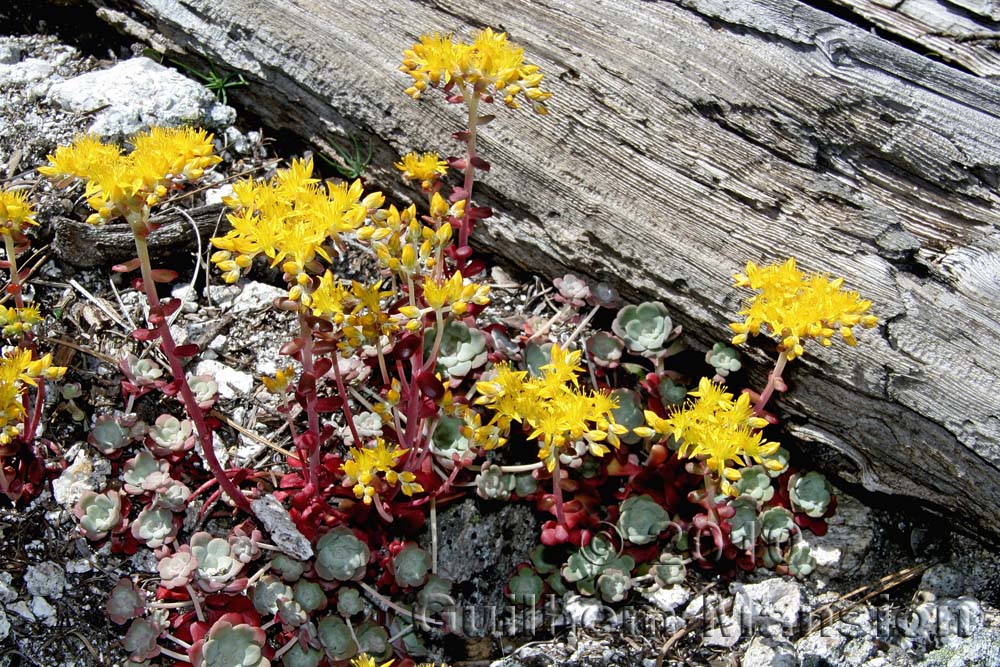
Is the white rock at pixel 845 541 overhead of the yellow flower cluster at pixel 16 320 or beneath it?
beneath

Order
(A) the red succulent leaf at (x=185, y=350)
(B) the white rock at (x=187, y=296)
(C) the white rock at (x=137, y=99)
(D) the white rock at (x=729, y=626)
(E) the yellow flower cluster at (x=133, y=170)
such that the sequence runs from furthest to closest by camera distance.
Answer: (C) the white rock at (x=137, y=99) → (B) the white rock at (x=187, y=296) → (D) the white rock at (x=729, y=626) → (A) the red succulent leaf at (x=185, y=350) → (E) the yellow flower cluster at (x=133, y=170)

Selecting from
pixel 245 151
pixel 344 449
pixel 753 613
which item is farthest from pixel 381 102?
pixel 753 613

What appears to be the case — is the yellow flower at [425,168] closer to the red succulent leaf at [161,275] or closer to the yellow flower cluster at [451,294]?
the yellow flower cluster at [451,294]

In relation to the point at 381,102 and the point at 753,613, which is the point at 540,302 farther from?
the point at 753,613

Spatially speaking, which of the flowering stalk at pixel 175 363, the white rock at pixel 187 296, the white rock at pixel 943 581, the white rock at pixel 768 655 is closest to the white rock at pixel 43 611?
the flowering stalk at pixel 175 363

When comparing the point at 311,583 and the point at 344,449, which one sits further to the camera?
the point at 344,449

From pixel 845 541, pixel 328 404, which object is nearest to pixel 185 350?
pixel 328 404

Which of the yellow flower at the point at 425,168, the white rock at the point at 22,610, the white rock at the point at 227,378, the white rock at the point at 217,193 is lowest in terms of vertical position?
the white rock at the point at 22,610
